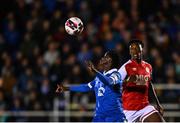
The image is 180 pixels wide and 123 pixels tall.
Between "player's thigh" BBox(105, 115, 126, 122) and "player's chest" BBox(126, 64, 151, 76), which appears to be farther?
"player's chest" BBox(126, 64, 151, 76)

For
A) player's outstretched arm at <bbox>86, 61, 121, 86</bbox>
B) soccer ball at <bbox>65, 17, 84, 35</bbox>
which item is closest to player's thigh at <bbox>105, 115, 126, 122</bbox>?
player's outstretched arm at <bbox>86, 61, 121, 86</bbox>

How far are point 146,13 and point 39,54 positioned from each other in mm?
3262

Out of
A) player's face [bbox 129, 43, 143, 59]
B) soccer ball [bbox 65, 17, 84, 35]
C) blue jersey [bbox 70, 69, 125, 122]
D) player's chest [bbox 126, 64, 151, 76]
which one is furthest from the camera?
player's chest [bbox 126, 64, 151, 76]

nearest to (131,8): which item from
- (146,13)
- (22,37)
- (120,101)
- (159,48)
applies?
(146,13)

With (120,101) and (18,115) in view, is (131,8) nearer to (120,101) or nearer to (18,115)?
(18,115)

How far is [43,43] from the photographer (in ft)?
62.7

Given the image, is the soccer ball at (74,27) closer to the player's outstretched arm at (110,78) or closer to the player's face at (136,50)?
the player's face at (136,50)

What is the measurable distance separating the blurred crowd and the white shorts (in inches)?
174

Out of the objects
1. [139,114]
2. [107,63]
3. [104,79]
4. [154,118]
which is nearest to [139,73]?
[139,114]

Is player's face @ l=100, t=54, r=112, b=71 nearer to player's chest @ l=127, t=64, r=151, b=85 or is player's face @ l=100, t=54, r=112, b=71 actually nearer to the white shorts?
player's chest @ l=127, t=64, r=151, b=85

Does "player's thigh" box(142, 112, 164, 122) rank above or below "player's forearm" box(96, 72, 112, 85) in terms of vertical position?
below

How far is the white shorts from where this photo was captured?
11.4 meters

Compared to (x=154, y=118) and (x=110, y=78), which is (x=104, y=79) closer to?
(x=110, y=78)

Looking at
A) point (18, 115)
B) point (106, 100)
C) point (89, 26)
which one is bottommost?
point (18, 115)
